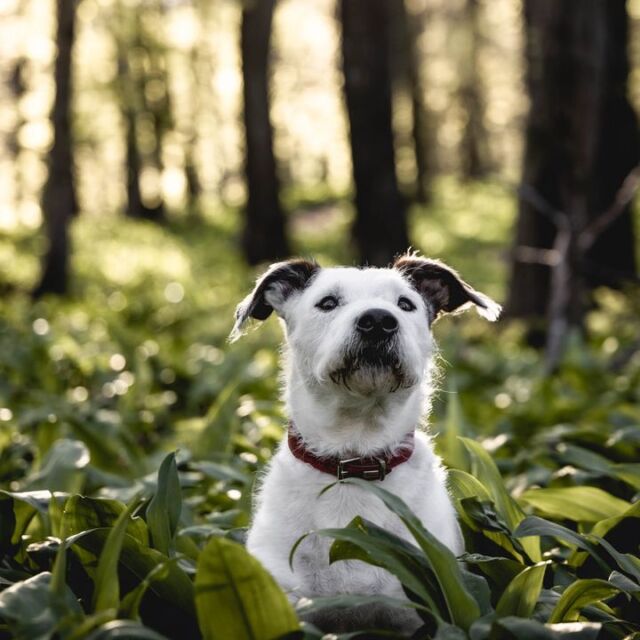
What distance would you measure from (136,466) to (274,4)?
15208 millimetres

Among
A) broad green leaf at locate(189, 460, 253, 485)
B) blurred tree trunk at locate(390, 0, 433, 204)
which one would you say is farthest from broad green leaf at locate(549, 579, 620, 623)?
blurred tree trunk at locate(390, 0, 433, 204)

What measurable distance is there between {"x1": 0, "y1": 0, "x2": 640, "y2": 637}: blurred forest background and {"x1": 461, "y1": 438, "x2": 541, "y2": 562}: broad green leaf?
1.12 ft

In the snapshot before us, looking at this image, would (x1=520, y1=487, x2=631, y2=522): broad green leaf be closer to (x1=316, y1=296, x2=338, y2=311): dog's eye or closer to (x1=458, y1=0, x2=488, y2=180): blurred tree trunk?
(x1=316, y1=296, x2=338, y2=311): dog's eye

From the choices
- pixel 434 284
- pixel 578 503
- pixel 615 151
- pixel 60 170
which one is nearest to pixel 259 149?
pixel 60 170

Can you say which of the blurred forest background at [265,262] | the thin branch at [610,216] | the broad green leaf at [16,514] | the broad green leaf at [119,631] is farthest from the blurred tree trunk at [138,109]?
the broad green leaf at [119,631]

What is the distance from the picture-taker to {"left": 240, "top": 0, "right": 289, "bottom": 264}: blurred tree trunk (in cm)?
1869

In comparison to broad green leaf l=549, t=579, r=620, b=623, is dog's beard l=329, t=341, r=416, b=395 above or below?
above

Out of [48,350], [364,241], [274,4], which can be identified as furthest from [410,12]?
[48,350]

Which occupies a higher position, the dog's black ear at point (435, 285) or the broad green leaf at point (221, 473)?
the dog's black ear at point (435, 285)

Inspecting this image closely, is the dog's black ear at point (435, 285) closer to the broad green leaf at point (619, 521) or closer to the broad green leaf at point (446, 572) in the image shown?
the broad green leaf at point (619, 521)

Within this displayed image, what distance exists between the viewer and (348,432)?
12.0 ft

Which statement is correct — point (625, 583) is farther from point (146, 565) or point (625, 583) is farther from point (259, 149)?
point (259, 149)

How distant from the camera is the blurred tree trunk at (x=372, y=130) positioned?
1217cm

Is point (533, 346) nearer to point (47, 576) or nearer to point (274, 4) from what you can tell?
point (47, 576)
